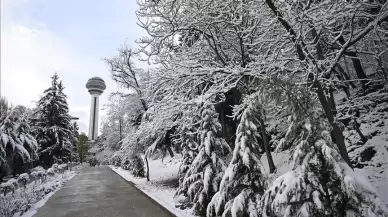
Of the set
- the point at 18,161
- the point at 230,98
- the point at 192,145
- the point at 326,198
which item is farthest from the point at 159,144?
the point at 326,198

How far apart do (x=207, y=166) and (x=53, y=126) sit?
28.3 m

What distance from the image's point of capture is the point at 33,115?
103 ft

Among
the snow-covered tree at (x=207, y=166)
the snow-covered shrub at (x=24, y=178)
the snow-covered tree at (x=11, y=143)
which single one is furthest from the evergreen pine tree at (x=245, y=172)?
the snow-covered shrub at (x=24, y=178)

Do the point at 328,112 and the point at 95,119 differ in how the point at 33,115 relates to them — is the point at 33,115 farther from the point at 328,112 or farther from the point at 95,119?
the point at 95,119

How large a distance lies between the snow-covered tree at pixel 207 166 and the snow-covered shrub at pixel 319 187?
2782mm

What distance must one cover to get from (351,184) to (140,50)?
633cm

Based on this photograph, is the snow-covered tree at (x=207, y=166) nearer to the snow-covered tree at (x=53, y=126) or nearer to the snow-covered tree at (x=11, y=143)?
the snow-covered tree at (x=11, y=143)

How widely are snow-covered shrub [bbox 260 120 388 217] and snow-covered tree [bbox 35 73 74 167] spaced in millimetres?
30230

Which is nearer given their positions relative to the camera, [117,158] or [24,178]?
[24,178]

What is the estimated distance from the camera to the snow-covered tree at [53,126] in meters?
29.6

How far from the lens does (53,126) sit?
100.0 ft

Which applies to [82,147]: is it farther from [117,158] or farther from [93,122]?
[117,158]

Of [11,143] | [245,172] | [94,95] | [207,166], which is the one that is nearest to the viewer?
[245,172]

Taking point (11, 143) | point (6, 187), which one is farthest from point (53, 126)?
point (6, 187)
